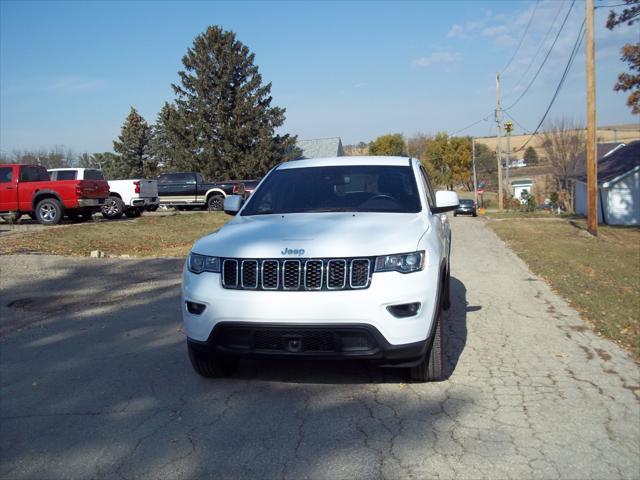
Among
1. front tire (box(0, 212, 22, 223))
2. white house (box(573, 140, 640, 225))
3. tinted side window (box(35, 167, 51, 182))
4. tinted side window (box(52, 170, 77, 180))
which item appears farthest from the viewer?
white house (box(573, 140, 640, 225))

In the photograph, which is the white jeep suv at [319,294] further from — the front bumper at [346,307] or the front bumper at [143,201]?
the front bumper at [143,201]

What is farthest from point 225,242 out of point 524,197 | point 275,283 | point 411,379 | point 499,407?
point 524,197

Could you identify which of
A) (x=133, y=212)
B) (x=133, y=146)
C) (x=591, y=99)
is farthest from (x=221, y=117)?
(x=591, y=99)

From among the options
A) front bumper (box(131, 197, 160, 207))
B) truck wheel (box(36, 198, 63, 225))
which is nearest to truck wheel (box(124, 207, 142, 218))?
front bumper (box(131, 197, 160, 207))

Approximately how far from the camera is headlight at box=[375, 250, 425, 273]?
418 cm

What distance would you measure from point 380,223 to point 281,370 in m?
1.59

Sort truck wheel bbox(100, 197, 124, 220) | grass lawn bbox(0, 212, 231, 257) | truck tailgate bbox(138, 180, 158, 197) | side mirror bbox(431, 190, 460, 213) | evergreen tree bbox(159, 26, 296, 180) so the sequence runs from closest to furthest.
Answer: side mirror bbox(431, 190, 460, 213) < grass lawn bbox(0, 212, 231, 257) < truck wheel bbox(100, 197, 124, 220) < truck tailgate bbox(138, 180, 158, 197) < evergreen tree bbox(159, 26, 296, 180)

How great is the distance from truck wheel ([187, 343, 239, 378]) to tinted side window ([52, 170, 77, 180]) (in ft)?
51.5

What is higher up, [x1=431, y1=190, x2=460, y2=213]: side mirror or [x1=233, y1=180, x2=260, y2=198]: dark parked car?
[x1=233, y1=180, x2=260, y2=198]: dark parked car

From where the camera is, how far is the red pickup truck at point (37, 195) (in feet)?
55.2

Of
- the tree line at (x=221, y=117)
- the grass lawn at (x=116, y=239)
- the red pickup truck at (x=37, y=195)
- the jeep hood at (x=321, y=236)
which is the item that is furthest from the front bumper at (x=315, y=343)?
the tree line at (x=221, y=117)

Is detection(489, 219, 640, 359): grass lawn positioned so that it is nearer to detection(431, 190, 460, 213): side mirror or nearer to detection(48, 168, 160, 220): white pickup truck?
detection(431, 190, 460, 213): side mirror

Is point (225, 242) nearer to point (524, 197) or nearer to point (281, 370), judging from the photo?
point (281, 370)

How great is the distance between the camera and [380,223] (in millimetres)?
4797
